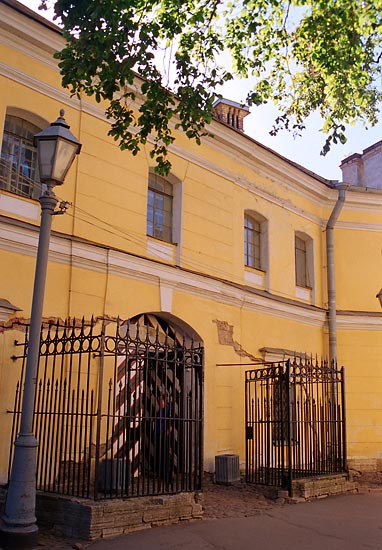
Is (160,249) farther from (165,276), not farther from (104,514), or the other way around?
(104,514)

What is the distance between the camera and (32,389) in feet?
20.7

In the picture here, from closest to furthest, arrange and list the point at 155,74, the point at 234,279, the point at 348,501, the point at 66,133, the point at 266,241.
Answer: the point at 66,133 → the point at 155,74 → the point at 348,501 → the point at 234,279 → the point at 266,241

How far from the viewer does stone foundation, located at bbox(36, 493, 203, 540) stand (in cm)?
693

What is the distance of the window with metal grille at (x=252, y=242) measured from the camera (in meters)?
14.6

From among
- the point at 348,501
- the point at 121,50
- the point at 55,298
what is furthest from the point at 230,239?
the point at 121,50

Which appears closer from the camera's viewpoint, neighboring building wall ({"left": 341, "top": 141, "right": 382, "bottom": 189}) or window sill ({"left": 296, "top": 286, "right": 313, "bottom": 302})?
window sill ({"left": 296, "top": 286, "right": 313, "bottom": 302})

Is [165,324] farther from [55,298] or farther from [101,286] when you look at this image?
[55,298]

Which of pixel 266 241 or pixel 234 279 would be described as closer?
pixel 234 279

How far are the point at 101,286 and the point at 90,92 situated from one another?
3923 millimetres

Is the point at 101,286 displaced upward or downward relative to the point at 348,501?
upward

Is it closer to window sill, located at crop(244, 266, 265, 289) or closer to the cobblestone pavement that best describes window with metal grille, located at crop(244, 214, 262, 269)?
window sill, located at crop(244, 266, 265, 289)

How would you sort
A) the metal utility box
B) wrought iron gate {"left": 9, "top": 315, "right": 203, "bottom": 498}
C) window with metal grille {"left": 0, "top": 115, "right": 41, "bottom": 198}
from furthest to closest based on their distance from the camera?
the metal utility box, window with metal grille {"left": 0, "top": 115, "right": 41, "bottom": 198}, wrought iron gate {"left": 9, "top": 315, "right": 203, "bottom": 498}

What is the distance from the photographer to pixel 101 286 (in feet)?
34.9

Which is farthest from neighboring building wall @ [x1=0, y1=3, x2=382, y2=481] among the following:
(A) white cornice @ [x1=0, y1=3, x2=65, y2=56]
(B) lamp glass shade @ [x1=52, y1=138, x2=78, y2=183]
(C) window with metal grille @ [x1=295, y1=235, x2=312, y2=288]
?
(B) lamp glass shade @ [x1=52, y1=138, x2=78, y2=183]
